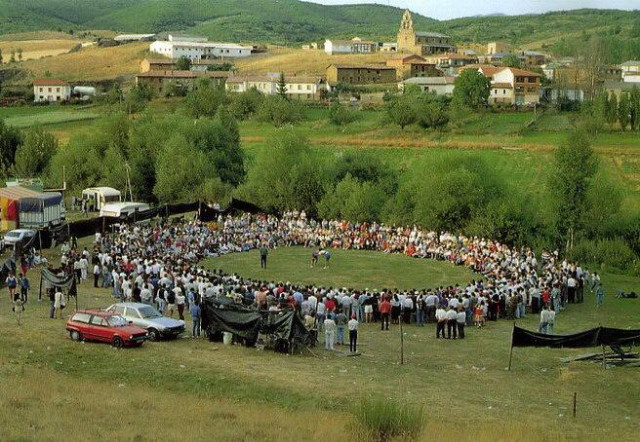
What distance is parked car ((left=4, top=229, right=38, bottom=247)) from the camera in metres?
38.2

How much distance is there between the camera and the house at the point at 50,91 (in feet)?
421

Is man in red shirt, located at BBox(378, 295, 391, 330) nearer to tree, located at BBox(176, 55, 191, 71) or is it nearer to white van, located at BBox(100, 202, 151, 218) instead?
white van, located at BBox(100, 202, 151, 218)

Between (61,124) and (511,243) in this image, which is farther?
(61,124)

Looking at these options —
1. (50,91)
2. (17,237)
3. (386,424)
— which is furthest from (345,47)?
(386,424)

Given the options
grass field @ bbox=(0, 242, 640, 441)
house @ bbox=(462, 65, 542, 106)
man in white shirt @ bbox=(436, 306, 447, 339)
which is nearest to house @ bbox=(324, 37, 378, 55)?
house @ bbox=(462, 65, 542, 106)

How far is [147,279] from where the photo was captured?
98.6 ft

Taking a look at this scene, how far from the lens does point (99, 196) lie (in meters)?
54.8

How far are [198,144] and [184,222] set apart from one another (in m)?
17.4

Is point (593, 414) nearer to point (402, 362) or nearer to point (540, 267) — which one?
point (402, 362)

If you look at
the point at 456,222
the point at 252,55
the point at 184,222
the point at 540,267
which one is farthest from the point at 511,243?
the point at 252,55

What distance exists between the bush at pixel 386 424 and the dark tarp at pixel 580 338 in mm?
6961

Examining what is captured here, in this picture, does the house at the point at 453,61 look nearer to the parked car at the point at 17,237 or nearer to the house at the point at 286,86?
the house at the point at 286,86

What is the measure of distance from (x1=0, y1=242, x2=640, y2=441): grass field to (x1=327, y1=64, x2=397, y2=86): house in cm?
11937

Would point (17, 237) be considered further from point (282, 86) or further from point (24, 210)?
point (282, 86)
